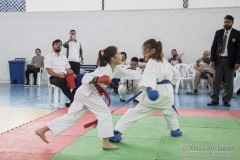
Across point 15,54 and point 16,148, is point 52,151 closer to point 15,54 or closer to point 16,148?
point 16,148

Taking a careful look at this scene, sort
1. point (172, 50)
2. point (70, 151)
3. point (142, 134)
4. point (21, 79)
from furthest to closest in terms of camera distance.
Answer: point (21, 79) < point (172, 50) < point (142, 134) < point (70, 151)

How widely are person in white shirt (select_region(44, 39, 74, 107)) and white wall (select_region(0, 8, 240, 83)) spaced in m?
5.18

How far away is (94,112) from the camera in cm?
345

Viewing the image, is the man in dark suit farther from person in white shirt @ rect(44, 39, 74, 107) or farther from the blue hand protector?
the blue hand protector

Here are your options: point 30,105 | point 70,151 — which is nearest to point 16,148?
point 70,151

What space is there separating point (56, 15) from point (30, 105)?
20.5ft

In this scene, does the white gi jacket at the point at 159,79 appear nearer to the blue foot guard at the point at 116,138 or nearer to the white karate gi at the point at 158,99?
the white karate gi at the point at 158,99

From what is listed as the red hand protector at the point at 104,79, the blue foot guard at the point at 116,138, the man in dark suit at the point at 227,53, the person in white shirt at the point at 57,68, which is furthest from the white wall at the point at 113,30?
the red hand protector at the point at 104,79

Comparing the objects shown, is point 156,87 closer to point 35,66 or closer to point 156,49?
point 156,49

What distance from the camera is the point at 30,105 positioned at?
666 cm

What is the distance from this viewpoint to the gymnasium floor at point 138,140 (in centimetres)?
318

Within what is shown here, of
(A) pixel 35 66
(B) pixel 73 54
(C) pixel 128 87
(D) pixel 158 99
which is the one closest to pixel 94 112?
(D) pixel 158 99

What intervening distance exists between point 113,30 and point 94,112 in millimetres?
8453

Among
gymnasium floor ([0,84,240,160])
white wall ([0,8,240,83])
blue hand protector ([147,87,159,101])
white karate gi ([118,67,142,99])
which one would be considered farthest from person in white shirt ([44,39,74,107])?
white wall ([0,8,240,83])
